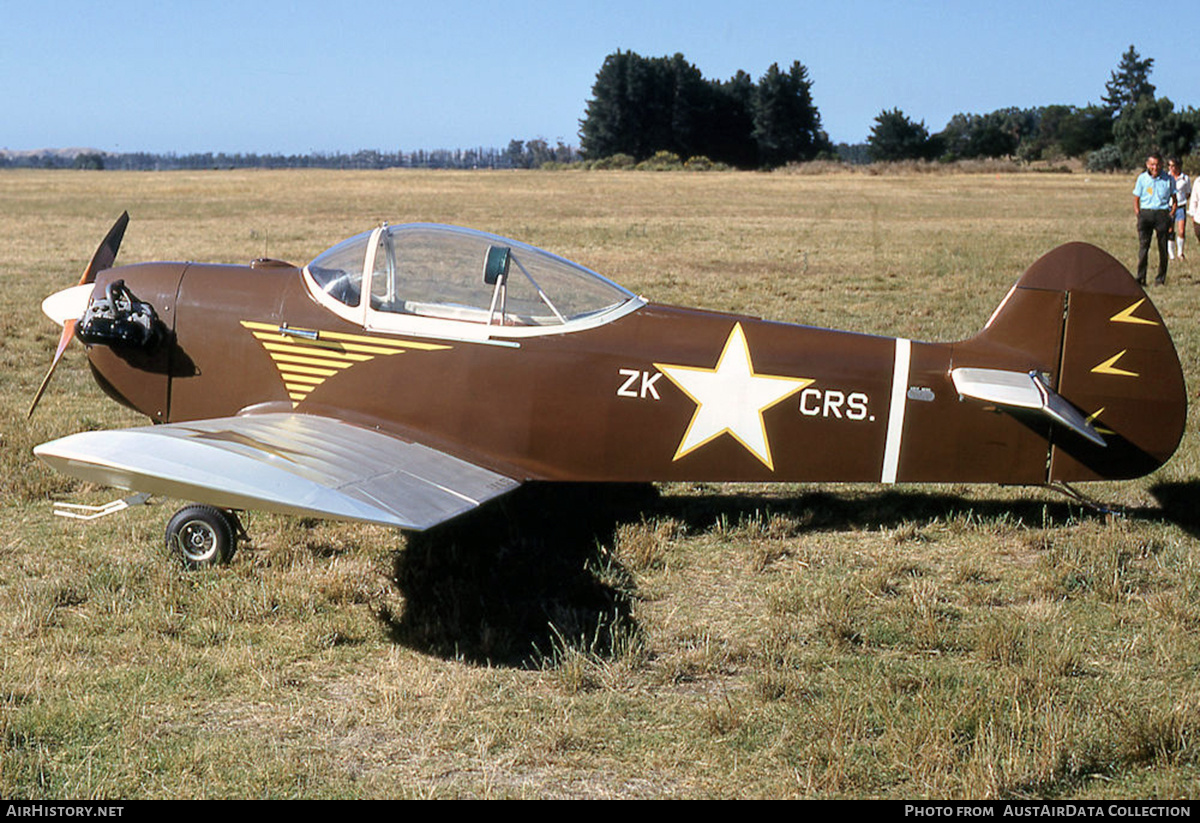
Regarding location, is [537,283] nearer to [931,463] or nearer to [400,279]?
[400,279]

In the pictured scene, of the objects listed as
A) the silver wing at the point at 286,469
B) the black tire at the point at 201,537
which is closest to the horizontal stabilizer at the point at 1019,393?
the silver wing at the point at 286,469

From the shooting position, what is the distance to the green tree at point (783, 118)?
91.1 m

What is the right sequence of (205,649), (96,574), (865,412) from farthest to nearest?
(865,412), (96,574), (205,649)

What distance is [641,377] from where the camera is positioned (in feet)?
18.9

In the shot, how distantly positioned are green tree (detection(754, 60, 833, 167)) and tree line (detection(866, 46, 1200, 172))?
6018 millimetres

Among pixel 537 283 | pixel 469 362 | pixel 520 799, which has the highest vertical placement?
pixel 537 283

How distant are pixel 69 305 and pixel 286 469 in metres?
2.81

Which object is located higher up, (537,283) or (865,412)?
(537,283)

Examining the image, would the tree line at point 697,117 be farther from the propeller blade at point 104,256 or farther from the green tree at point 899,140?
the propeller blade at point 104,256

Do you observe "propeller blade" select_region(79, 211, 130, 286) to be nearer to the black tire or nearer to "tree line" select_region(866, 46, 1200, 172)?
the black tire

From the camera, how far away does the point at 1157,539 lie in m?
5.85

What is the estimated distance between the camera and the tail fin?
571cm

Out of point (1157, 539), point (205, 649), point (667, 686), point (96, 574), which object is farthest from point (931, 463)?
point (96, 574)

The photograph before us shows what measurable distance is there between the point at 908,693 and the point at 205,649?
302 centimetres
